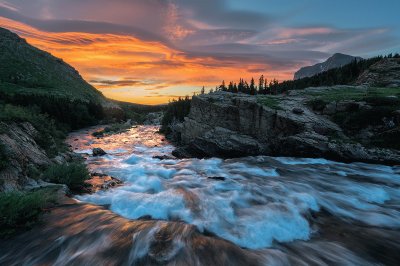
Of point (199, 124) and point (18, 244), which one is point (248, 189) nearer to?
point (18, 244)

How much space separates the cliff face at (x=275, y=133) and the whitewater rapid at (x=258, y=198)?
1.92m

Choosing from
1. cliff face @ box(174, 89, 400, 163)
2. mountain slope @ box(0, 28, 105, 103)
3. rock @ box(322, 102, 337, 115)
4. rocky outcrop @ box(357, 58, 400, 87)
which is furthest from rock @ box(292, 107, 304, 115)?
mountain slope @ box(0, 28, 105, 103)

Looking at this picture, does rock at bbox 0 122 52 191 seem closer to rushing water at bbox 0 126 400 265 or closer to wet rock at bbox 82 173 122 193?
wet rock at bbox 82 173 122 193

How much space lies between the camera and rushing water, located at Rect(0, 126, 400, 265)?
642 centimetres

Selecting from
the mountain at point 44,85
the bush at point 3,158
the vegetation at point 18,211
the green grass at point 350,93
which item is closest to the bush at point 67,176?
the bush at point 3,158

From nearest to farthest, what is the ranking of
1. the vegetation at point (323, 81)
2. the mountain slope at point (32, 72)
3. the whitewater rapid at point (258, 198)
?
the whitewater rapid at point (258, 198) → the vegetation at point (323, 81) → the mountain slope at point (32, 72)

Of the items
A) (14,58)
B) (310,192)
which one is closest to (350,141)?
(310,192)

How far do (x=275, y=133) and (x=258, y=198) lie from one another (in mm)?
12774

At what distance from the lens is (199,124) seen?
30641 mm

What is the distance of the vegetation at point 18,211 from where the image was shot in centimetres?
655

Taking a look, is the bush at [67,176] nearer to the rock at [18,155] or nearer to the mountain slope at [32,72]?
the rock at [18,155]

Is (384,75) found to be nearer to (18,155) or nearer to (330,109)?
(330,109)

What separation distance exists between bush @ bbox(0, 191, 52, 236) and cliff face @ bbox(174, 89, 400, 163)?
1668cm

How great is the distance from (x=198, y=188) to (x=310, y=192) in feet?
16.4
